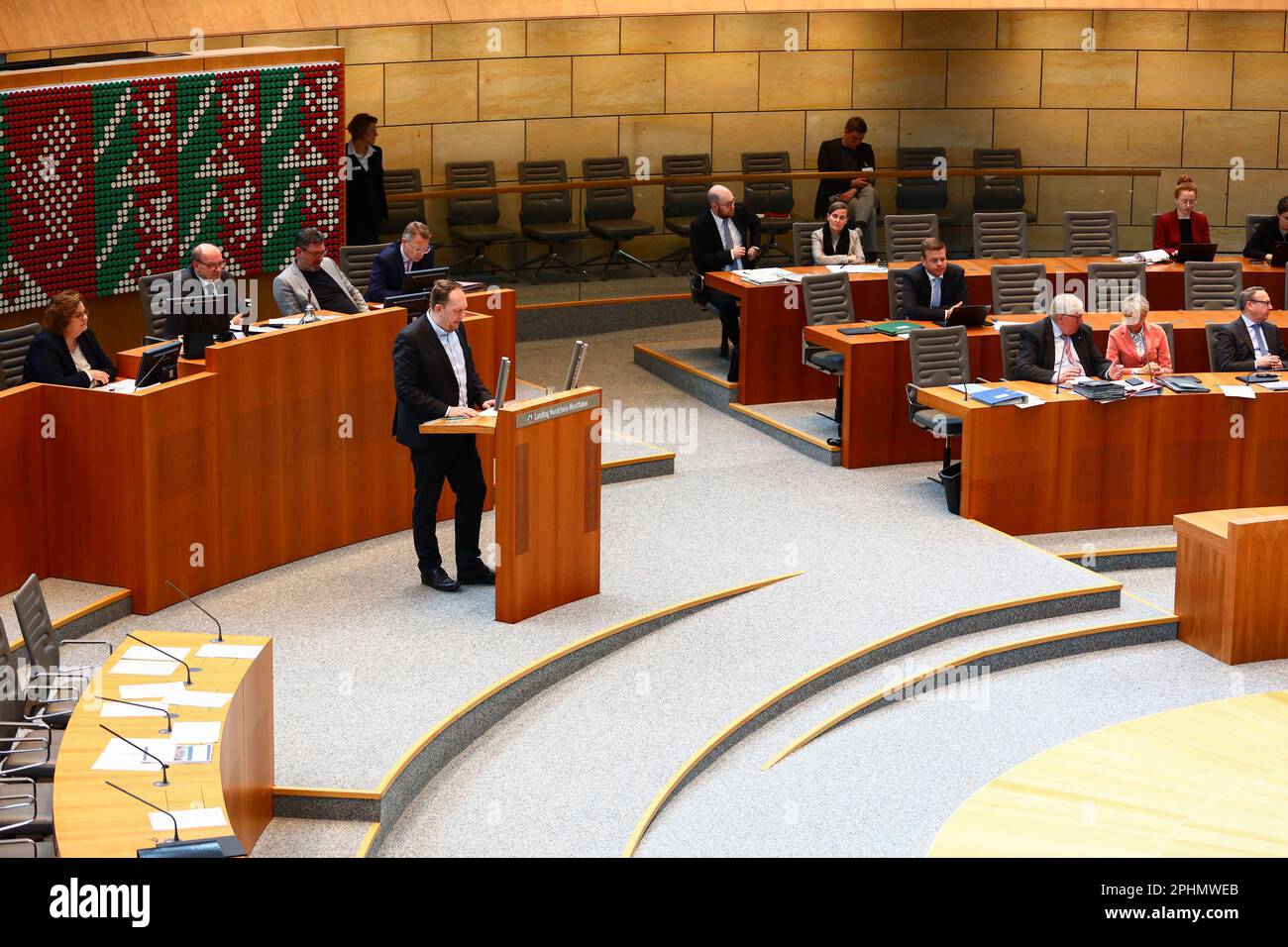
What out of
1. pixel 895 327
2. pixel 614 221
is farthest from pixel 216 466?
pixel 614 221

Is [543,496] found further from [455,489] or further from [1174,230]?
[1174,230]

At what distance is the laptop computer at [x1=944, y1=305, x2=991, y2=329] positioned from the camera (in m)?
9.64

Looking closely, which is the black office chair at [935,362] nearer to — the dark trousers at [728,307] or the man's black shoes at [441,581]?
the dark trousers at [728,307]

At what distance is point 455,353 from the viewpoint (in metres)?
7.11

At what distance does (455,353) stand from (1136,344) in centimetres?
416

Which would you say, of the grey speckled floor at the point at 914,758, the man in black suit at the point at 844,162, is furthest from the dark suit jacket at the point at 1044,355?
the man in black suit at the point at 844,162

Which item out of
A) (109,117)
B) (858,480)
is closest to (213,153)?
(109,117)

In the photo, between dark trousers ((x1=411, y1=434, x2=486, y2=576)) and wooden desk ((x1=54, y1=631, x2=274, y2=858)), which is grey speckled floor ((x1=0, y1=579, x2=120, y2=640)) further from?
dark trousers ((x1=411, y1=434, x2=486, y2=576))

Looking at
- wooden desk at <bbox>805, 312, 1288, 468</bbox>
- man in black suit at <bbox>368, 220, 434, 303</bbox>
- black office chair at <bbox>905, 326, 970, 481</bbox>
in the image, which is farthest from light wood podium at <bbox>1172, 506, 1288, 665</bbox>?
man in black suit at <bbox>368, 220, 434, 303</bbox>

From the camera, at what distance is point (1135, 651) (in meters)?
7.66

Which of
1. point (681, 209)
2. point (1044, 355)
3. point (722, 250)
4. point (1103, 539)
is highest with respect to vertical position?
point (681, 209)
